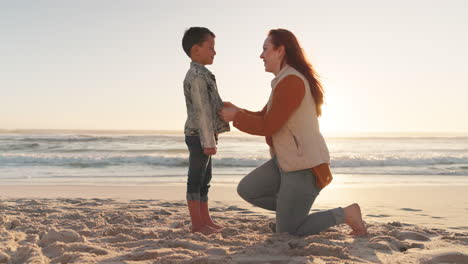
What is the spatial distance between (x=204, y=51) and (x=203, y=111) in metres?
0.50

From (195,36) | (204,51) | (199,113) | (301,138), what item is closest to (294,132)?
(301,138)

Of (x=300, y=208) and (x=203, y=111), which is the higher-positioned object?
(x=203, y=111)

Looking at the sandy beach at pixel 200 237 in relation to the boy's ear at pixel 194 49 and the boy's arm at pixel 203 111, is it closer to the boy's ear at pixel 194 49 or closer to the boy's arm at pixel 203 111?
the boy's arm at pixel 203 111

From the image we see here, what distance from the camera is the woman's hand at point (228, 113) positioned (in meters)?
3.33

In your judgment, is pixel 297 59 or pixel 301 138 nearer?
pixel 301 138

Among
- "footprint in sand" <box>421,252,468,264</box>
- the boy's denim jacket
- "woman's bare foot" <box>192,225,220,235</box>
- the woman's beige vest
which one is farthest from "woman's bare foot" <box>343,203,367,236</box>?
the boy's denim jacket

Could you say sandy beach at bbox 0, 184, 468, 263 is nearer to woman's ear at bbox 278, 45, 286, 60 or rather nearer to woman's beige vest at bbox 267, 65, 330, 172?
woman's beige vest at bbox 267, 65, 330, 172

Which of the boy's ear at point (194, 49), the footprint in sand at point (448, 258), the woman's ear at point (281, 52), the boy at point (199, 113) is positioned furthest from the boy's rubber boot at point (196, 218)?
the footprint in sand at point (448, 258)

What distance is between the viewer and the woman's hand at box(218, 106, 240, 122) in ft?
10.9

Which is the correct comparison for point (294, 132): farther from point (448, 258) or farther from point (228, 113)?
point (448, 258)

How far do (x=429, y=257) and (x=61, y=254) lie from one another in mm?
2230

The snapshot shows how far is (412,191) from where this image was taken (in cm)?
713

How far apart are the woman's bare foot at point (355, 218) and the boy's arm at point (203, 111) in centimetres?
109

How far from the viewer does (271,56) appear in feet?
11.3
